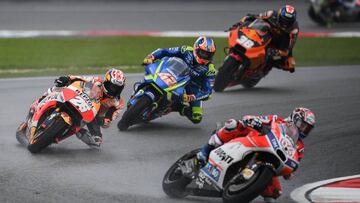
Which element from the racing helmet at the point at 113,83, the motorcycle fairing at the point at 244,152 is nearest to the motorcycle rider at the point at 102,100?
the racing helmet at the point at 113,83

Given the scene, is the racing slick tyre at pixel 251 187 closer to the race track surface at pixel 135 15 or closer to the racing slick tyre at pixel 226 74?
the racing slick tyre at pixel 226 74

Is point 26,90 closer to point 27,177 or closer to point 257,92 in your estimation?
point 257,92

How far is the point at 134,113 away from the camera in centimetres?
1434

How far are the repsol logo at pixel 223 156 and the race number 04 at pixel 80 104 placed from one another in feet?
8.94

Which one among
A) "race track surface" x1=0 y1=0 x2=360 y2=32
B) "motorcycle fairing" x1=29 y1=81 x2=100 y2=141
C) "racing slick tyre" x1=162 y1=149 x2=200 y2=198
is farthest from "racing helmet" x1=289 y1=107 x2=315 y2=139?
"race track surface" x1=0 y1=0 x2=360 y2=32

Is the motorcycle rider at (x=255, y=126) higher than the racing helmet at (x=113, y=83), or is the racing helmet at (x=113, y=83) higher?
the motorcycle rider at (x=255, y=126)

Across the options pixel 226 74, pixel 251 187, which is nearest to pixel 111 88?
pixel 251 187

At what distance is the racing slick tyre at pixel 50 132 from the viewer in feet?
39.9

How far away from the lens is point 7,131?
46.0 ft

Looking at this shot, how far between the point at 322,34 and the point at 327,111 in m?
10.2

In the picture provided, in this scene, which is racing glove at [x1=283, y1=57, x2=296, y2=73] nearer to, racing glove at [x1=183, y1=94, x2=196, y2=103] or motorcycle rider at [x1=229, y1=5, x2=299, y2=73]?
motorcycle rider at [x1=229, y1=5, x2=299, y2=73]

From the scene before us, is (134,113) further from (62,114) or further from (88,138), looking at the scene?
(62,114)

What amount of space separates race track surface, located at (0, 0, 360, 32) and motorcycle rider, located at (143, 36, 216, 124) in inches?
445

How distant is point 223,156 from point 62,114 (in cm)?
293
